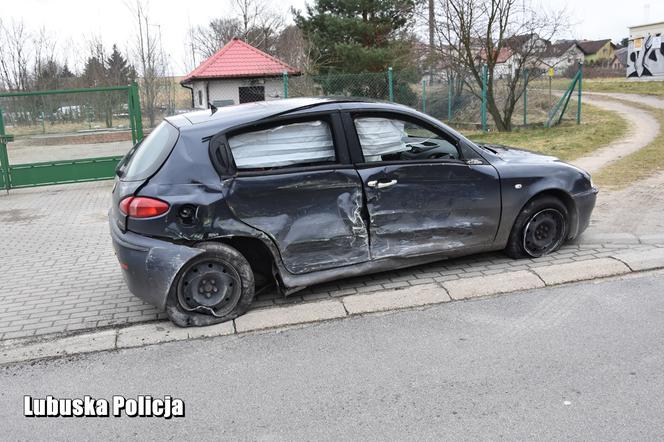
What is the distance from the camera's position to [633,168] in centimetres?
1009

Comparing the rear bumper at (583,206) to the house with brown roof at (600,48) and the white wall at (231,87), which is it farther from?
the house with brown roof at (600,48)

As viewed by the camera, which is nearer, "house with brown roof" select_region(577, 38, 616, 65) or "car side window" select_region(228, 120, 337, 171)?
"car side window" select_region(228, 120, 337, 171)

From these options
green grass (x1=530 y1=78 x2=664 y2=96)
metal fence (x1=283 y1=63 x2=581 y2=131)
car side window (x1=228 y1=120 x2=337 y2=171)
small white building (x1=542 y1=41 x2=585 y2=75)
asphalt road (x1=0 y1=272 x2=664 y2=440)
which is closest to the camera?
asphalt road (x1=0 y1=272 x2=664 y2=440)

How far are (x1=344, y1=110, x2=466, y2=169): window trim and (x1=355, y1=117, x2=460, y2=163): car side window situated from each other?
26 millimetres

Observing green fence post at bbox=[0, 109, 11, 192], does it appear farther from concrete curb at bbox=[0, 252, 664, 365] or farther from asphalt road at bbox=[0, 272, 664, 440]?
asphalt road at bbox=[0, 272, 664, 440]

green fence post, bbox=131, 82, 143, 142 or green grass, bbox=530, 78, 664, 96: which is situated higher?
green grass, bbox=530, 78, 664, 96

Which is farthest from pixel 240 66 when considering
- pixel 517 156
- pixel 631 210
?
pixel 517 156

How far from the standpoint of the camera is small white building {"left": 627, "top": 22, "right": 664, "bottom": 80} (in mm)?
40000

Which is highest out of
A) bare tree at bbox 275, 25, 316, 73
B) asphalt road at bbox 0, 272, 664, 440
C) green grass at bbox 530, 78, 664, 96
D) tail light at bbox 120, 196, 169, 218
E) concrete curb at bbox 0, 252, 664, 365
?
bare tree at bbox 275, 25, 316, 73

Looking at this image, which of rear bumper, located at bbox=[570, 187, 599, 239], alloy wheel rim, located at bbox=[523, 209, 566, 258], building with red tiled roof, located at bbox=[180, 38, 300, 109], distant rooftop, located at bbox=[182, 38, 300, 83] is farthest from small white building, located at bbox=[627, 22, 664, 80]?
alloy wheel rim, located at bbox=[523, 209, 566, 258]

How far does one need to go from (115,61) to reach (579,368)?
2983cm

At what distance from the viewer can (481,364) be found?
3.82m

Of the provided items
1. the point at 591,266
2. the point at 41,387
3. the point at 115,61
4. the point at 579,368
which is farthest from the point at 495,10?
the point at 115,61

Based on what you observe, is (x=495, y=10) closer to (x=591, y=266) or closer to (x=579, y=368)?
(x=591, y=266)
